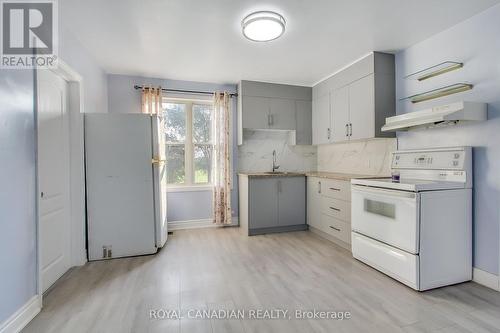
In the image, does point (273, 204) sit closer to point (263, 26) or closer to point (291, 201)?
point (291, 201)

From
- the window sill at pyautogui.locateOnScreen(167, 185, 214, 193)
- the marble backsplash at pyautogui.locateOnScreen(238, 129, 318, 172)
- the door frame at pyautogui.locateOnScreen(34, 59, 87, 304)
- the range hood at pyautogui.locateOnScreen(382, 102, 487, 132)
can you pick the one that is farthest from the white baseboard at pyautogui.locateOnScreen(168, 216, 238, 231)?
the range hood at pyautogui.locateOnScreen(382, 102, 487, 132)

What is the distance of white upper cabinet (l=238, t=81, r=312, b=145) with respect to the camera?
3.97 metres

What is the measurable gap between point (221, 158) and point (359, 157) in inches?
85.5

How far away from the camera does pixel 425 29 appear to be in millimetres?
2471

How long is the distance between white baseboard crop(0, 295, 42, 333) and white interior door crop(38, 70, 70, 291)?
335 mm

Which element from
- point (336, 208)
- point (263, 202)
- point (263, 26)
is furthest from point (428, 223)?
point (263, 26)

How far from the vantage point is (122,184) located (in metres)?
2.90

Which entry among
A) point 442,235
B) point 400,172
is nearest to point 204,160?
point 400,172

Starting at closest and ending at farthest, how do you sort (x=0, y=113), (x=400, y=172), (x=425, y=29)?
1. (x=0, y=113)
2. (x=425, y=29)
3. (x=400, y=172)

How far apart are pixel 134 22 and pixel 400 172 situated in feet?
10.6

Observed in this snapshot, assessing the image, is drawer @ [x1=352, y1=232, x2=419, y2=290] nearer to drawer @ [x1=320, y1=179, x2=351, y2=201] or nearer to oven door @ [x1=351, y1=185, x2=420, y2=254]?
oven door @ [x1=351, y1=185, x2=420, y2=254]

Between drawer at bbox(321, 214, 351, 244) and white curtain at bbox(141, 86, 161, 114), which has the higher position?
white curtain at bbox(141, 86, 161, 114)

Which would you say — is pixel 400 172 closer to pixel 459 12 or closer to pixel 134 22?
pixel 459 12

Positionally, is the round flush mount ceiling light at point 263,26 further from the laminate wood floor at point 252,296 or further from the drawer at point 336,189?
the laminate wood floor at point 252,296
